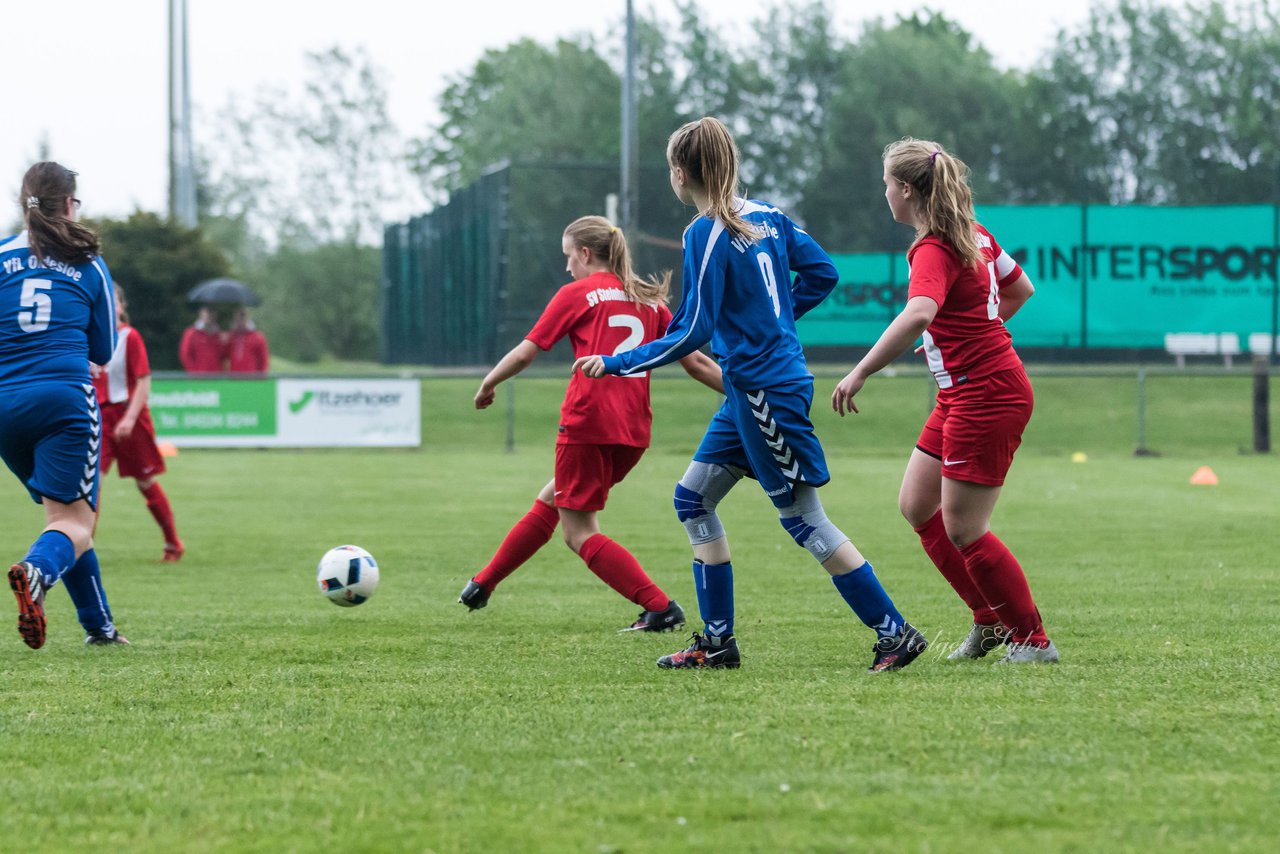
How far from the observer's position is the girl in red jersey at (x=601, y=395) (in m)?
6.60

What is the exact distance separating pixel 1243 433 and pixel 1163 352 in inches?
184

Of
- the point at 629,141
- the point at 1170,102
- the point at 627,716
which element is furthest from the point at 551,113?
the point at 627,716

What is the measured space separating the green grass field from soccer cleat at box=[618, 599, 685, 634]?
14 centimetres

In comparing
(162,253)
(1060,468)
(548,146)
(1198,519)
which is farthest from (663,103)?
(1198,519)

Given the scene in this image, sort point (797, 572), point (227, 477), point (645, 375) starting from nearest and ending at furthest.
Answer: point (645, 375)
point (797, 572)
point (227, 477)

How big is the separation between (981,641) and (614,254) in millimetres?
→ 2311

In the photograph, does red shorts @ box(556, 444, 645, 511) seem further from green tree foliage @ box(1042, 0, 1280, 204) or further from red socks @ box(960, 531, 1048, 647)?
green tree foliage @ box(1042, 0, 1280, 204)

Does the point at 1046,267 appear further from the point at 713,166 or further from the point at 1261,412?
the point at 713,166

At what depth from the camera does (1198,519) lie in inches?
482

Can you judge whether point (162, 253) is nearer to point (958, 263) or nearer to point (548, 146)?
point (548, 146)

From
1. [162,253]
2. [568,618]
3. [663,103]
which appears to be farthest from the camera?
[663,103]

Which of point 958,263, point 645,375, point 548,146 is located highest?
point 548,146

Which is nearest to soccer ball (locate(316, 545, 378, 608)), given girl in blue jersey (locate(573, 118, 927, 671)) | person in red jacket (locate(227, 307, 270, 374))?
girl in blue jersey (locate(573, 118, 927, 671))

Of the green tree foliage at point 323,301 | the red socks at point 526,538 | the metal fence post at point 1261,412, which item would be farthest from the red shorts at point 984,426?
the green tree foliage at point 323,301
